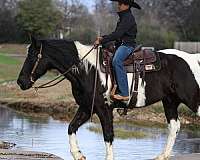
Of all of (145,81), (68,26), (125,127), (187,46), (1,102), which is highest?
(145,81)

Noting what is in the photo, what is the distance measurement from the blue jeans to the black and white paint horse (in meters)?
0.26

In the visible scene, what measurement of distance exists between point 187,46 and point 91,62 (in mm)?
52441

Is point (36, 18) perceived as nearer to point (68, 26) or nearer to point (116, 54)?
point (68, 26)

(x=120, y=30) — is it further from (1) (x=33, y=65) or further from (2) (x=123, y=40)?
(1) (x=33, y=65)

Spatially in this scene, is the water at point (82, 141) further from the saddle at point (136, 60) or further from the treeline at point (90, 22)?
the treeline at point (90, 22)

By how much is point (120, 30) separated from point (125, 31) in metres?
0.10

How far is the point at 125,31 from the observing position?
36.3ft

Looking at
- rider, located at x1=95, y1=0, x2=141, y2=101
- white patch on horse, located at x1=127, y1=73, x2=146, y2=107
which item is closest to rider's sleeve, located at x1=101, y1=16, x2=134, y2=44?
rider, located at x1=95, y1=0, x2=141, y2=101

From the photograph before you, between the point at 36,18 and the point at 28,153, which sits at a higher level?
the point at 28,153

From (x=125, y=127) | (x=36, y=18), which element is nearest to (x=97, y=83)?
(x=125, y=127)

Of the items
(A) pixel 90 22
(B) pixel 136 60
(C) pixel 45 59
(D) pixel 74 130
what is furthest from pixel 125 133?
(A) pixel 90 22

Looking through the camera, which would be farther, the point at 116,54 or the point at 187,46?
the point at 187,46

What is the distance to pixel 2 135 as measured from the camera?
1878 cm

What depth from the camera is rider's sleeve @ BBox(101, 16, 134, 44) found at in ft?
35.9
